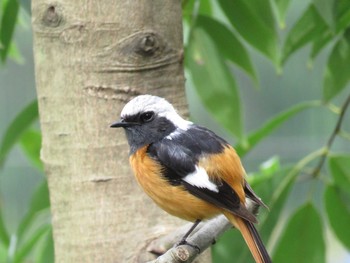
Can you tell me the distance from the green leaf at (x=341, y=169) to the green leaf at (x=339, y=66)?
0.66 ft

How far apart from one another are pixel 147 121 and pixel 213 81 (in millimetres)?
294

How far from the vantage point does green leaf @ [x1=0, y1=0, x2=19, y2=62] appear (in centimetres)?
200

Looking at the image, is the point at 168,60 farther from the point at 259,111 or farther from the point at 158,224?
the point at 259,111

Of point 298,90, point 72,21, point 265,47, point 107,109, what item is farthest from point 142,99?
point 298,90

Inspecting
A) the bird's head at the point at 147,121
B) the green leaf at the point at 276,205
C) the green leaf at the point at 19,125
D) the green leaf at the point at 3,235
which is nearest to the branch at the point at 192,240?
the bird's head at the point at 147,121

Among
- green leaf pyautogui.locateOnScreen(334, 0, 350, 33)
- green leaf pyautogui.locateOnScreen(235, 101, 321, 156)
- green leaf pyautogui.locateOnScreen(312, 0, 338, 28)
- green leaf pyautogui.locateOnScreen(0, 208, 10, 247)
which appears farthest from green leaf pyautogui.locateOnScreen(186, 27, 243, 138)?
green leaf pyautogui.locateOnScreen(0, 208, 10, 247)

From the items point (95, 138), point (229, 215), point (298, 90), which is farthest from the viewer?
point (298, 90)

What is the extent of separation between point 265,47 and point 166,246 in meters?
0.56

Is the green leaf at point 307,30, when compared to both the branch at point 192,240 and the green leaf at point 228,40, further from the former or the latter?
the branch at point 192,240

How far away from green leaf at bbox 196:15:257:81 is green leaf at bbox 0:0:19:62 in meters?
0.45

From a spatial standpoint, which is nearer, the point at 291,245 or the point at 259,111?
the point at 291,245

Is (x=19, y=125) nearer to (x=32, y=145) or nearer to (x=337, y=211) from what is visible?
(x=32, y=145)

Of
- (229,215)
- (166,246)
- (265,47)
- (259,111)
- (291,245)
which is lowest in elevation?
(259,111)

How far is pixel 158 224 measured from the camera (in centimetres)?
186
